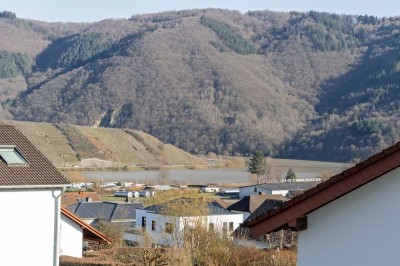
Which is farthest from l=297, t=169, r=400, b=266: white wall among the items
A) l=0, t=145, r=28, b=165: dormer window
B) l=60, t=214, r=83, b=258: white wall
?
l=60, t=214, r=83, b=258: white wall

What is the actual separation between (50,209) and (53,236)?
0.70m

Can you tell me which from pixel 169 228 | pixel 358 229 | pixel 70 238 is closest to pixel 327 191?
pixel 358 229

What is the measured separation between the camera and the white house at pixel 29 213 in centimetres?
1794

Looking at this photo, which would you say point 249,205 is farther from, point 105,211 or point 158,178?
point 158,178

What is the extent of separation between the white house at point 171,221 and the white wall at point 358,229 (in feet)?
81.9

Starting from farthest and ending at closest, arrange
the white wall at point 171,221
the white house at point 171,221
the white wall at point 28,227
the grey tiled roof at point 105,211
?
the grey tiled roof at point 105,211
the white house at point 171,221
the white wall at point 171,221
the white wall at point 28,227

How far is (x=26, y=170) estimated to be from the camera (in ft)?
62.8

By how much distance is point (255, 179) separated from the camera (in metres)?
130

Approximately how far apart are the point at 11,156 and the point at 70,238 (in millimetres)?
6691

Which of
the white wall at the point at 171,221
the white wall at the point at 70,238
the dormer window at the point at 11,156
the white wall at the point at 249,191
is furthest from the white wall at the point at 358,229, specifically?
the white wall at the point at 249,191

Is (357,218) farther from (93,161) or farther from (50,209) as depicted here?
(93,161)

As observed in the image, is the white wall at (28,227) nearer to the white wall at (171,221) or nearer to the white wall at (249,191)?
the white wall at (171,221)

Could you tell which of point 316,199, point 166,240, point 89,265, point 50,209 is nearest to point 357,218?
point 316,199

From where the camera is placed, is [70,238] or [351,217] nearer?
[351,217]
